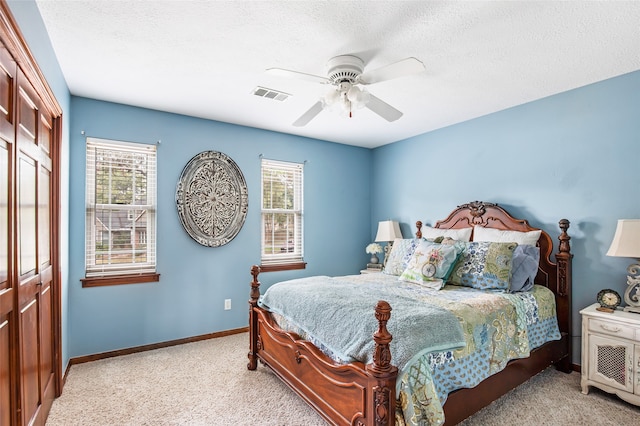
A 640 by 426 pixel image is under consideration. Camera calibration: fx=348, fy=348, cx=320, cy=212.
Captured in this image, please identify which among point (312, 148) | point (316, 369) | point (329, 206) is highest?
point (312, 148)

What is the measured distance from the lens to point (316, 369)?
223cm

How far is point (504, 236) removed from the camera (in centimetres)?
340

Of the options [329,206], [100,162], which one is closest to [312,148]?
[329,206]

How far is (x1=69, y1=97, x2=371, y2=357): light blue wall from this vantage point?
3.27 meters

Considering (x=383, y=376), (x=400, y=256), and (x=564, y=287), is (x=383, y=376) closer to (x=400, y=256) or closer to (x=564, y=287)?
(x=400, y=256)

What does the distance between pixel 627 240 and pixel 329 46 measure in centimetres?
251

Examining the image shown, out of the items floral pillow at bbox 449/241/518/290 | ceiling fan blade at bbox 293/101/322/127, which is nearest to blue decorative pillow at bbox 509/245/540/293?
floral pillow at bbox 449/241/518/290

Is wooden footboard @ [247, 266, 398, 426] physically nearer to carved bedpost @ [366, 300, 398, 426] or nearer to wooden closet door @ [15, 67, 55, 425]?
carved bedpost @ [366, 300, 398, 426]

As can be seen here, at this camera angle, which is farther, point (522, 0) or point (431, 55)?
point (431, 55)

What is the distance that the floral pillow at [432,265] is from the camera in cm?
305

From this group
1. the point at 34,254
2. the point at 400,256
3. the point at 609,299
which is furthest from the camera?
the point at 400,256

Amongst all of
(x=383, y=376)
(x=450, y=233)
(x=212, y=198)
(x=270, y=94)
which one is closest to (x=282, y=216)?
(x=212, y=198)

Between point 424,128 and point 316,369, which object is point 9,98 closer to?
point 316,369

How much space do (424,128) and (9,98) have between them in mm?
3853
